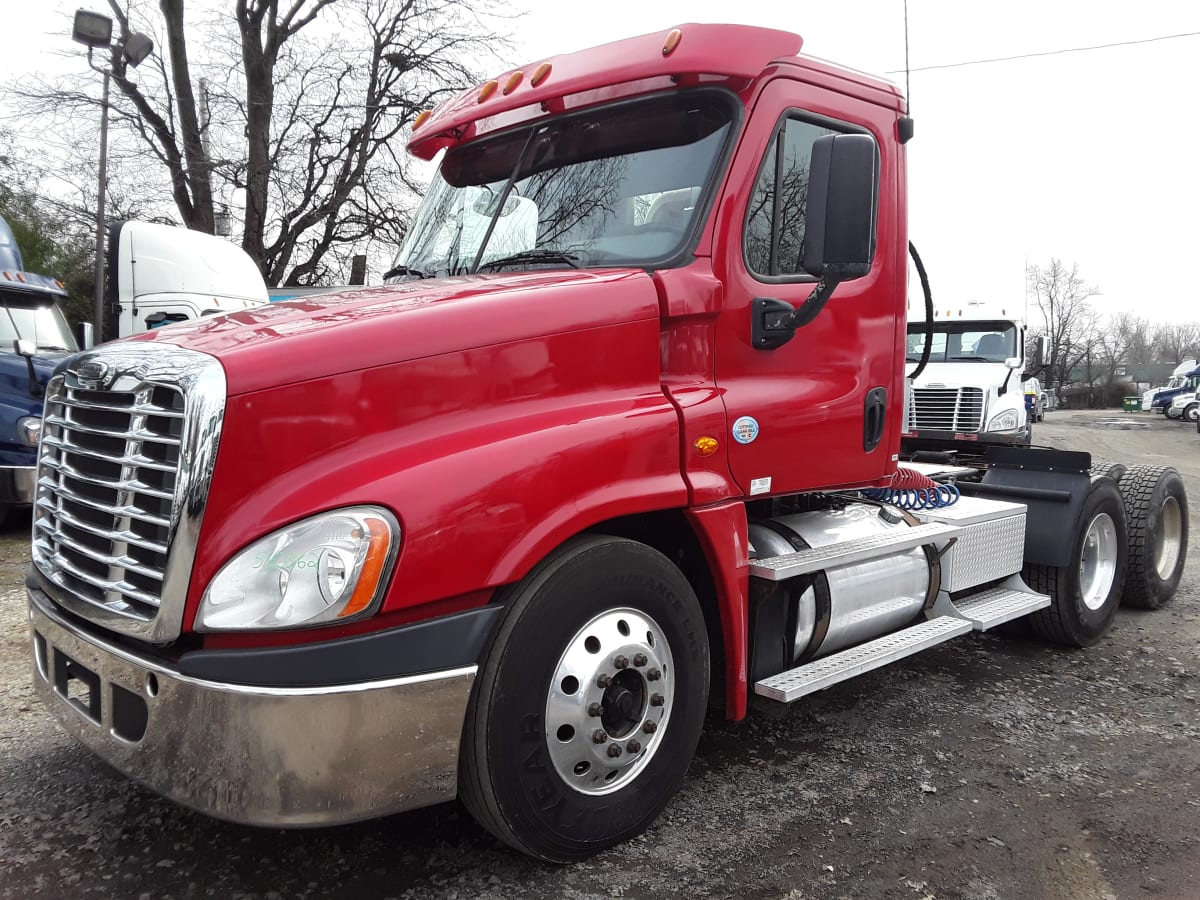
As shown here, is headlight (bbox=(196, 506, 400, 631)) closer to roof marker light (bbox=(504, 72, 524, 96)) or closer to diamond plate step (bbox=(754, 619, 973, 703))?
diamond plate step (bbox=(754, 619, 973, 703))

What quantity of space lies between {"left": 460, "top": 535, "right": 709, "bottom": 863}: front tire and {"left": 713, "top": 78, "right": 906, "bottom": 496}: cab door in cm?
65

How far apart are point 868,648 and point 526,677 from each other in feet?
6.08

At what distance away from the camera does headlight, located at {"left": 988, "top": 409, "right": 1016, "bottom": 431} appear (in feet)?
40.4

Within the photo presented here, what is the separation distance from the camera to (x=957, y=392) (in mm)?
12594

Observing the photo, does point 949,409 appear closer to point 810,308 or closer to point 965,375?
point 965,375

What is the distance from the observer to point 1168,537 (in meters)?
6.41

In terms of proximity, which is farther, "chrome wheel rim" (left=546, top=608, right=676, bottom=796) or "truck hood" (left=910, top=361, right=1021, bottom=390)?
"truck hood" (left=910, top=361, right=1021, bottom=390)

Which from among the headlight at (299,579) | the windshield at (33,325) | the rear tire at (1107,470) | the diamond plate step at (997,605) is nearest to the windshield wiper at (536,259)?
the headlight at (299,579)

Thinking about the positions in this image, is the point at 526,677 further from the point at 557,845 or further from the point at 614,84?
the point at 614,84

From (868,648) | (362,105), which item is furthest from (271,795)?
(362,105)

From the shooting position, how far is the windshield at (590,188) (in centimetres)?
329

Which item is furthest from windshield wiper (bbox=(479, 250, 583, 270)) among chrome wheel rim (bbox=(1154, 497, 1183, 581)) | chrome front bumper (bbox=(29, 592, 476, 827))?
chrome wheel rim (bbox=(1154, 497, 1183, 581))

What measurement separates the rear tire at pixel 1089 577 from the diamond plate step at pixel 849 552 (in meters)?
1.18

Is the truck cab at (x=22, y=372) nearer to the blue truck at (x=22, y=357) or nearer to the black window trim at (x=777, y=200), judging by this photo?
the blue truck at (x=22, y=357)
